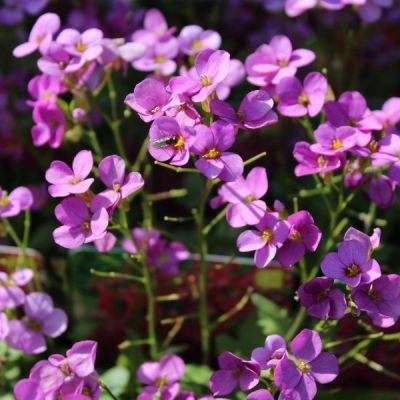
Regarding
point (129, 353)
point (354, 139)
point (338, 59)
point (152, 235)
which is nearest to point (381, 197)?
point (354, 139)

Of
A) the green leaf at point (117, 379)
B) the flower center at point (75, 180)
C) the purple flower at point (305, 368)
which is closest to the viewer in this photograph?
the purple flower at point (305, 368)

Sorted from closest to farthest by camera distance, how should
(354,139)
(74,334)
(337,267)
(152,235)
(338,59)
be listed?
1. (337,267)
2. (354,139)
3. (152,235)
4. (74,334)
5. (338,59)

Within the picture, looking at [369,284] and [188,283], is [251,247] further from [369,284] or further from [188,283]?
[188,283]

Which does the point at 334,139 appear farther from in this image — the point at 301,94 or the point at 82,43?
the point at 82,43

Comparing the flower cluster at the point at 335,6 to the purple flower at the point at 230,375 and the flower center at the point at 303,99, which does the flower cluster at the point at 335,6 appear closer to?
the flower center at the point at 303,99

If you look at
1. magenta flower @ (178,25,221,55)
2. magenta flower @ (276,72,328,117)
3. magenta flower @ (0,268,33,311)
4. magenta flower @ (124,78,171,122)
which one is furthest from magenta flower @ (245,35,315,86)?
magenta flower @ (0,268,33,311)

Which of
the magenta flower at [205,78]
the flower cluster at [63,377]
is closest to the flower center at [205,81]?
the magenta flower at [205,78]

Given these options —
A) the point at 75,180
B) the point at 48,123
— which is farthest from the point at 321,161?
the point at 48,123
